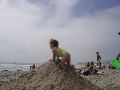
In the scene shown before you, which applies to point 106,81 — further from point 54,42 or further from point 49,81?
point 49,81

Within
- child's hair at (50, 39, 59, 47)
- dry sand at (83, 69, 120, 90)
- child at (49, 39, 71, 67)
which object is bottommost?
dry sand at (83, 69, 120, 90)

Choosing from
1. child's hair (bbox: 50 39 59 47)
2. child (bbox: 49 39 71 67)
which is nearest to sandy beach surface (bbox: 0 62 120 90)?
child (bbox: 49 39 71 67)

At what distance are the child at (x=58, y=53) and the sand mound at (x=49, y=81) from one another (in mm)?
286

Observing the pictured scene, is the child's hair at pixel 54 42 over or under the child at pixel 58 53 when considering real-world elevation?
over

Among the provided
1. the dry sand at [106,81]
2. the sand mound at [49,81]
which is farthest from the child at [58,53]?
the dry sand at [106,81]

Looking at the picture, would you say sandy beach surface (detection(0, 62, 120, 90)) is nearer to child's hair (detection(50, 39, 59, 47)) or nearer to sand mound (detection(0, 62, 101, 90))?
sand mound (detection(0, 62, 101, 90))

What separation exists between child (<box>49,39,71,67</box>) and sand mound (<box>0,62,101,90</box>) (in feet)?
0.94

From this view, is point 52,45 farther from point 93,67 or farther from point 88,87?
point 93,67

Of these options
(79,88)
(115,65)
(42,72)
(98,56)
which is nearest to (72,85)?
(79,88)

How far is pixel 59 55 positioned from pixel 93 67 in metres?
16.5

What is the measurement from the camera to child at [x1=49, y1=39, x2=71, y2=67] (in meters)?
10.1

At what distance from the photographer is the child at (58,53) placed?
33.1 ft

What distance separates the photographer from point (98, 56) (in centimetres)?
3541

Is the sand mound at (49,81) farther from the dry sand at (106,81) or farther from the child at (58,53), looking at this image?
the dry sand at (106,81)
